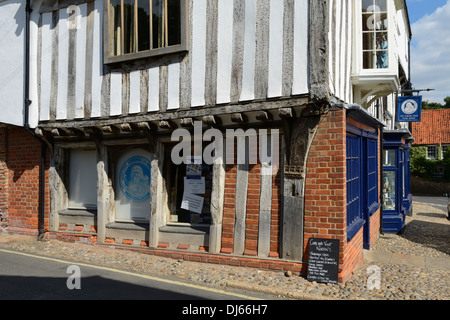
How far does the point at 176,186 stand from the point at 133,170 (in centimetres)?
111

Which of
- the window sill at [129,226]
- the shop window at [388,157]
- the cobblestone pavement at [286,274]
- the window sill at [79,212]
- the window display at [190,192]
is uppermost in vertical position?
the shop window at [388,157]

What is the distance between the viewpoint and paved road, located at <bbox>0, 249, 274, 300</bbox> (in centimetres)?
525

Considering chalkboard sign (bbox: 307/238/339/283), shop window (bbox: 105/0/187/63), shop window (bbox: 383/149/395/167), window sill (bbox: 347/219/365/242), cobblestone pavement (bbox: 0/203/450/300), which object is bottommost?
cobblestone pavement (bbox: 0/203/450/300)

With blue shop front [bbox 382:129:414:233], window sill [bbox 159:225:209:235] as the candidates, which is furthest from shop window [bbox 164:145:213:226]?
blue shop front [bbox 382:129:414:233]

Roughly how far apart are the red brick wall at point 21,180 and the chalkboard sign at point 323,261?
252 inches

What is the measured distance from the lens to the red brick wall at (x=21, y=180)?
9.52m

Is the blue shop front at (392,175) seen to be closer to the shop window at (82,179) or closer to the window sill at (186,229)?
the window sill at (186,229)

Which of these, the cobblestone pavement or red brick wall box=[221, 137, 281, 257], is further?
red brick wall box=[221, 137, 281, 257]

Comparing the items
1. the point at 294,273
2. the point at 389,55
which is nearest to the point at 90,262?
the point at 294,273

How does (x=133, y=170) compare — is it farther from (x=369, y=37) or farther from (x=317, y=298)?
(x=369, y=37)

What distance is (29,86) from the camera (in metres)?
9.04

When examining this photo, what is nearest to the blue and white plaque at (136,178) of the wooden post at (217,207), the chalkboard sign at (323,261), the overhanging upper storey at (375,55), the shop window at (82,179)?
the shop window at (82,179)

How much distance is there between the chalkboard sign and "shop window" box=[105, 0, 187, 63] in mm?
4280

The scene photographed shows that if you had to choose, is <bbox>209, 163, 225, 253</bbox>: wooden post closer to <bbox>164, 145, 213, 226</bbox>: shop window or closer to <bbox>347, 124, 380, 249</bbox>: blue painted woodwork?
<bbox>164, 145, 213, 226</bbox>: shop window
